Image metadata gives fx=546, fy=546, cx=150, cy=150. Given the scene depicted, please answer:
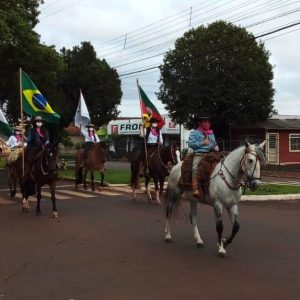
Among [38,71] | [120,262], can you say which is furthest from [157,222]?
[38,71]

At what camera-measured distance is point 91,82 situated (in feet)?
129

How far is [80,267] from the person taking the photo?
815cm

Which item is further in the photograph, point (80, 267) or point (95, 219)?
point (95, 219)

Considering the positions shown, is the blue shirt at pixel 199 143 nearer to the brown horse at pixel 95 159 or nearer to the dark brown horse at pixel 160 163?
the dark brown horse at pixel 160 163

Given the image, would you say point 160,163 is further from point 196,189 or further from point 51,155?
point 196,189

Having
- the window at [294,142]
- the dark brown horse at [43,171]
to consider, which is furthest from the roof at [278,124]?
the dark brown horse at [43,171]

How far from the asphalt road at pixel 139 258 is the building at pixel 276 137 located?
104ft

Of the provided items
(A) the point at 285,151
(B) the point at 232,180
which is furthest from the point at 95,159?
(A) the point at 285,151

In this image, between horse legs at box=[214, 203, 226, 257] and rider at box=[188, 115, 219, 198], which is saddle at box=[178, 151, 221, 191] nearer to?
rider at box=[188, 115, 219, 198]

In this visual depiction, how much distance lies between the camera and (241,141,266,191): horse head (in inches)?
344

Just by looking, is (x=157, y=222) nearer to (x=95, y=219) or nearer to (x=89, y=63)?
(x=95, y=219)

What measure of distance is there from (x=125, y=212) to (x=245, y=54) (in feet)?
95.5

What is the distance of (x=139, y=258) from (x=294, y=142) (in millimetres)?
40141

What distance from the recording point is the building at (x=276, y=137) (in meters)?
45.2
